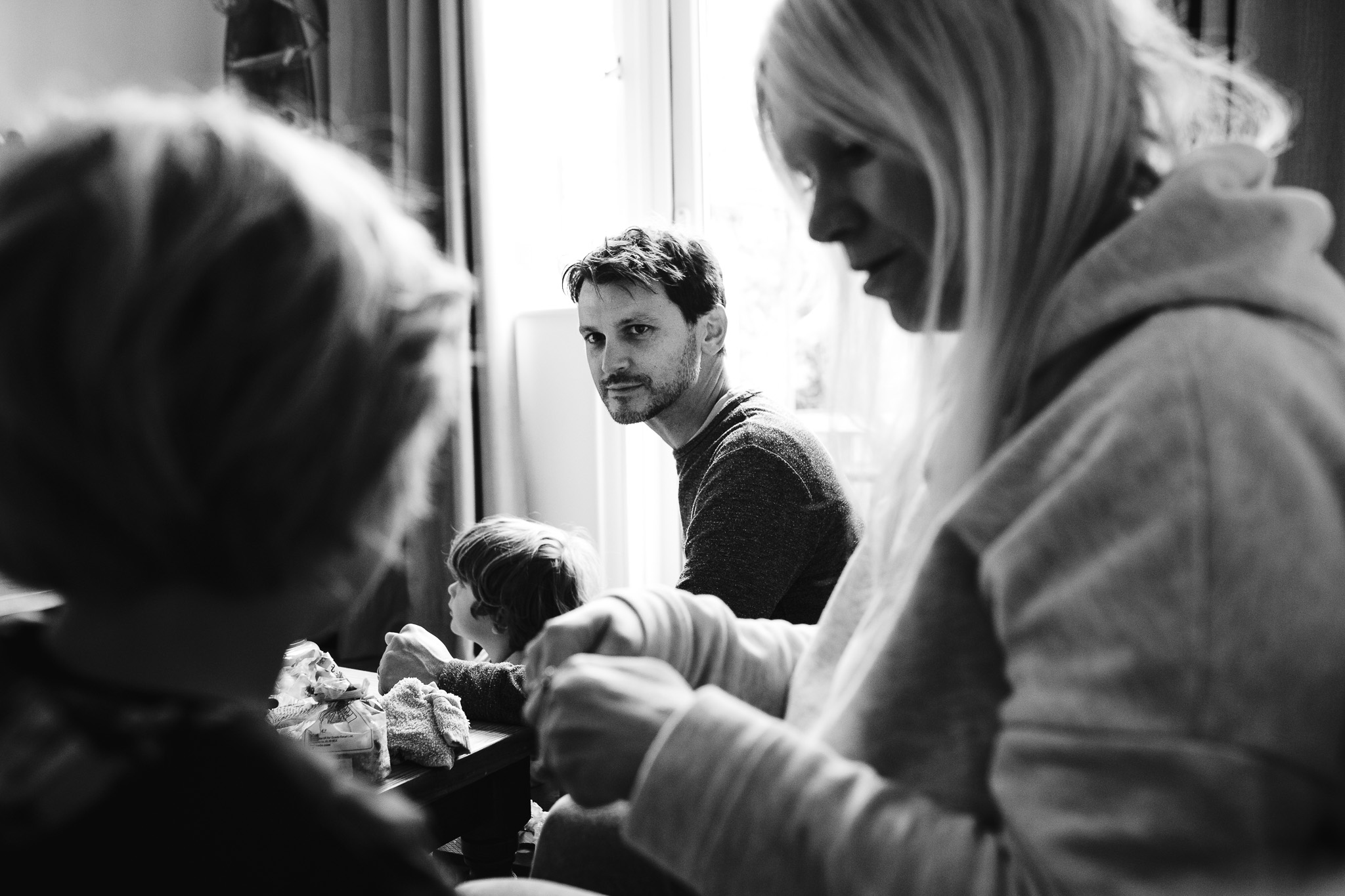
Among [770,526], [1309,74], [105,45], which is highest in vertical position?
[105,45]

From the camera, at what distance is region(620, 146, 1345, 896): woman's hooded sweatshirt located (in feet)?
1.65

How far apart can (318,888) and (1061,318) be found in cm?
54

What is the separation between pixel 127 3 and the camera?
135 inches

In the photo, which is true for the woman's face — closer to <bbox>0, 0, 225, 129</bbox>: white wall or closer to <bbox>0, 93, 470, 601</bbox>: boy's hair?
<bbox>0, 93, 470, 601</bbox>: boy's hair

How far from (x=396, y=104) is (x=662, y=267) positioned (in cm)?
143

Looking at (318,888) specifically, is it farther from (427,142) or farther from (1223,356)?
(427,142)

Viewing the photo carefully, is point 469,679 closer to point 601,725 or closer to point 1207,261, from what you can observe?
point 601,725

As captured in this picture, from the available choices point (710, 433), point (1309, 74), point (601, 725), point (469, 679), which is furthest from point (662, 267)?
point (601, 725)

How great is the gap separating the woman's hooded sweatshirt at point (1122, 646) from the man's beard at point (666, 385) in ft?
4.09

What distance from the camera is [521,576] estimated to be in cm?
173

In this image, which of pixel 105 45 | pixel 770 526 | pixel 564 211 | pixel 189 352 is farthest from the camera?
pixel 105 45

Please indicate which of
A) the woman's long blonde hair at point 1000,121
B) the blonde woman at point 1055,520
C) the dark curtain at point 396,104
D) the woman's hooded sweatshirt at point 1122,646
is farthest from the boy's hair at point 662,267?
the woman's hooded sweatshirt at point 1122,646

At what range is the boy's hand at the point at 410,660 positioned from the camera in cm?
171

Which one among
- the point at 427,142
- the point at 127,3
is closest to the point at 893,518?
the point at 427,142
